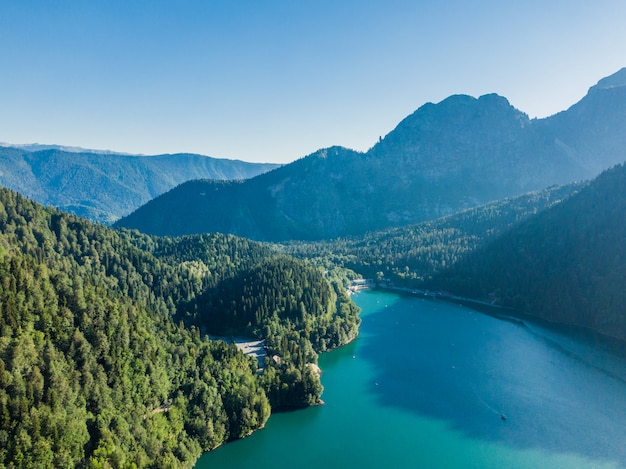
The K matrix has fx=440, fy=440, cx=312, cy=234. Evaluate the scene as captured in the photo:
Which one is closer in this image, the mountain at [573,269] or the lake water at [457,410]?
the lake water at [457,410]

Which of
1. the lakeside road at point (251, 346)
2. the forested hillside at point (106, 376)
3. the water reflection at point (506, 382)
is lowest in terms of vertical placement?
the water reflection at point (506, 382)

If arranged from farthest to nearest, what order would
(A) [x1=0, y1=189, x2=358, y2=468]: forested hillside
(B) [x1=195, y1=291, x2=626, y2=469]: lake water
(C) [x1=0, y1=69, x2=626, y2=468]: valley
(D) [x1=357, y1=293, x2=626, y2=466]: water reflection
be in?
(D) [x1=357, y1=293, x2=626, y2=466]: water reflection → (B) [x1=195, y1=291, x2=626, y2=469]: lake water → (C) [x1=0, y1=69, x2=626, y2=468]: valley → (A) [x1=0, y1=189, x2=358, y2=468]: forested hillside

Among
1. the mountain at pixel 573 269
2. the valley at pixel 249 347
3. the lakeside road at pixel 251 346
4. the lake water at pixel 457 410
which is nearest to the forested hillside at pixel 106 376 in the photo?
the valley at pixel 249 347

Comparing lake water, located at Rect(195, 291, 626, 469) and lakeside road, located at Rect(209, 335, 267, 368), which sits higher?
lakeside road, located at Rect(209, 335, 267, 368)

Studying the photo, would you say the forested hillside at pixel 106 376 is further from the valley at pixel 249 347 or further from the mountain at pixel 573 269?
the mountain at pixel 573 269

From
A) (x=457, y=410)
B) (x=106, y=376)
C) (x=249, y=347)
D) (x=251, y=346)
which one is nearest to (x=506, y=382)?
(x=457, y=410)

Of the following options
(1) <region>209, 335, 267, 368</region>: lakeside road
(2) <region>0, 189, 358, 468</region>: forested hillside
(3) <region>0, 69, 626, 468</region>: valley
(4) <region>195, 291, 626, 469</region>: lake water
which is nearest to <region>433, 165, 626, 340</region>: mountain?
(3) <region>0, 69, 626, 468</region>: valley

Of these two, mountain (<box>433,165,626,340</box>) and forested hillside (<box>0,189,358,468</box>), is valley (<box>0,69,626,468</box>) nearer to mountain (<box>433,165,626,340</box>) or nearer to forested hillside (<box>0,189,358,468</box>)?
forested hillside (<box>0,189,358,468</box>)
